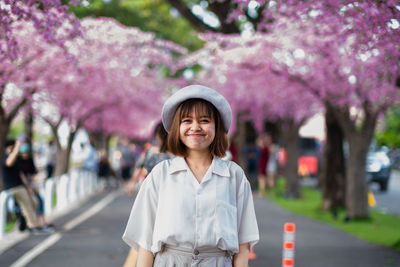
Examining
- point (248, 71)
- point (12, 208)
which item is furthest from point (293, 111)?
point (12, 208)

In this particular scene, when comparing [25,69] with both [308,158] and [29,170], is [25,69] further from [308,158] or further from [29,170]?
[308,158]

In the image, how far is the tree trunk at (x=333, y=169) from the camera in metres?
18.0

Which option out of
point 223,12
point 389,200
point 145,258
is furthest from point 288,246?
point 389,200

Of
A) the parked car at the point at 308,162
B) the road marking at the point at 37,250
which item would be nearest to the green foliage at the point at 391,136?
the parked car at the point at 308,162

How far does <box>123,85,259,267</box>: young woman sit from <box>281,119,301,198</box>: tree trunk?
2032 cm

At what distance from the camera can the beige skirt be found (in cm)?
337

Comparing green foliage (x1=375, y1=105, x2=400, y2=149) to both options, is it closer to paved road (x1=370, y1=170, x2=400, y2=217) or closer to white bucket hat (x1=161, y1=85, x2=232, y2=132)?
paved road (x1=370, y1=170, x2=400, y2=217)

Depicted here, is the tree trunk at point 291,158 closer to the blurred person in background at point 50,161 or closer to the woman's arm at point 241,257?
the blurred person in background at point 50,161

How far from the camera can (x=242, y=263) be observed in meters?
3.46

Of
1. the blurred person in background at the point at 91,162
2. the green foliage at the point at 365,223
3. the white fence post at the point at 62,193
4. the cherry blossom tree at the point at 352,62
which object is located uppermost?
the cherry blossom tree at the point at 352,62

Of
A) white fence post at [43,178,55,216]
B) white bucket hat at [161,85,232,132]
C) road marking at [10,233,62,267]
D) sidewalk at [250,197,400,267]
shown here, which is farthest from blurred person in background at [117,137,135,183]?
white bucket hat at [161,85,232,132]

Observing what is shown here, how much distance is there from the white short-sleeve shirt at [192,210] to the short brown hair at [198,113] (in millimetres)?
57

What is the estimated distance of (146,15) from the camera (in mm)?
29344

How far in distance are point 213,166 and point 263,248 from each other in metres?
7.67
